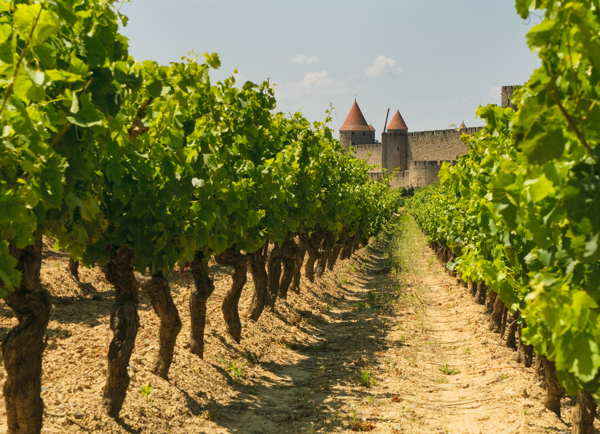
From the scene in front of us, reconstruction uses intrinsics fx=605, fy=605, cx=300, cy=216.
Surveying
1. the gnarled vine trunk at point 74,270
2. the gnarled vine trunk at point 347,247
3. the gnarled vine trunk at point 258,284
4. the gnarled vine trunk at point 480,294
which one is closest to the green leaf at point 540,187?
the gnarled vine trunk at point 258,284

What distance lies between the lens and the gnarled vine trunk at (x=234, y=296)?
9398 millimetres

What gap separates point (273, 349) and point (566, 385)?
24.5 ft

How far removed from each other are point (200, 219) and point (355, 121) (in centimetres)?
7976

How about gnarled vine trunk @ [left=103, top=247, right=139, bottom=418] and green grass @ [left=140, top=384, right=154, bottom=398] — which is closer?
gnarled vine trunk @ [left=103, top=247, right=139, bottom=418]

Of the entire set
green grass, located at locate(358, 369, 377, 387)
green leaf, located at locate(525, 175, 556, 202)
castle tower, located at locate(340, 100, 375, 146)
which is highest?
castle tower, located at locate(340, 100, 375, 146)

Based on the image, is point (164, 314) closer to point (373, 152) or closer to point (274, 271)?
point (274, 271)

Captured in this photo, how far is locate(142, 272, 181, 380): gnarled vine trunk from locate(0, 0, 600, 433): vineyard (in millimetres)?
19

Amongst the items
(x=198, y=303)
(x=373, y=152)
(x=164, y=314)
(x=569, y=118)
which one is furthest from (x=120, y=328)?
(x=373, y=152)

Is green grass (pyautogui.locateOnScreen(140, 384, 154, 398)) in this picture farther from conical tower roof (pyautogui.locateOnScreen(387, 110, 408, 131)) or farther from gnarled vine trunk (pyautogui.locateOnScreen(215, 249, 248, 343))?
conical tower roof (pyautogui.locateOnScreen(387, 110, 408, 131))

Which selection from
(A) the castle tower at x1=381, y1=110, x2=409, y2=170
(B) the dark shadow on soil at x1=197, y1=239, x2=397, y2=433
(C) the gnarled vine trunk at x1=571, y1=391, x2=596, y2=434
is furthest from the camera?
(A) the castle tower at x1=381, y1=110, x2=409, y2=170

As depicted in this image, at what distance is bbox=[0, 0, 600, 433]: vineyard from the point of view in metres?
2.65

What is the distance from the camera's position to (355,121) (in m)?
84.6

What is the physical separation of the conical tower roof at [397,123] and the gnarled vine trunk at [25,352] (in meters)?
77.6

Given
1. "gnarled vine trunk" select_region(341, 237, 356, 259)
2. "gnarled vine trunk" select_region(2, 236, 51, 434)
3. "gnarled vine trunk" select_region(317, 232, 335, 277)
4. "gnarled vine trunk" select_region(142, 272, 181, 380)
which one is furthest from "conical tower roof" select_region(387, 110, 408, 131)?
"gnarled vine trunk" select_region(2, 236, 51, 434)
